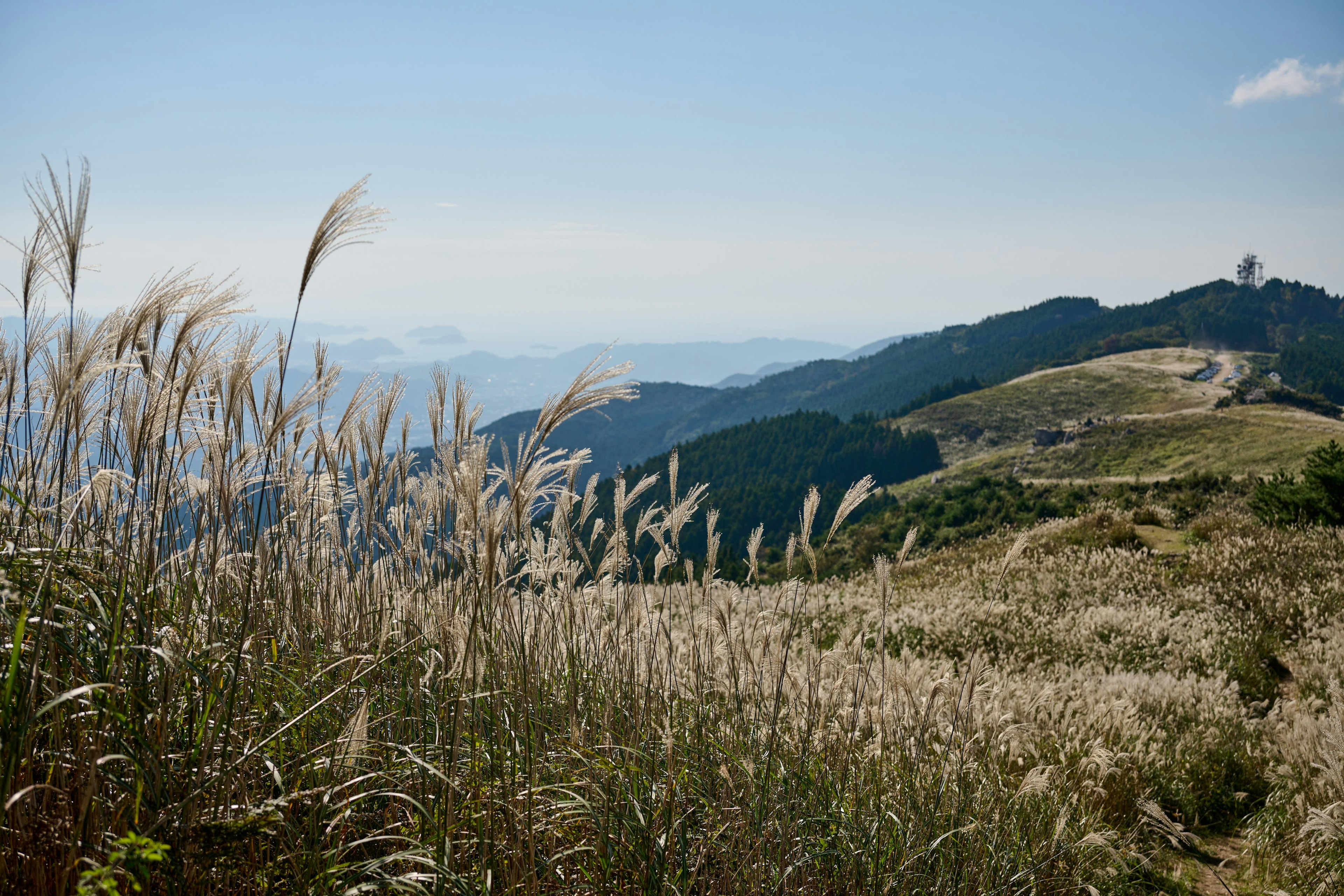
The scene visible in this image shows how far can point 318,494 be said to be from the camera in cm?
337

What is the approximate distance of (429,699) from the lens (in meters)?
2.76

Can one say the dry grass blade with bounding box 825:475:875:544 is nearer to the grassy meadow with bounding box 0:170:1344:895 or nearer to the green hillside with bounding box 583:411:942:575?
the grassy meadow with bounding box 0:170:1344:895

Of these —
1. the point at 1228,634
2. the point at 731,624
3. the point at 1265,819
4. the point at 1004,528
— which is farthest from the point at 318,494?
the point at 1004,528

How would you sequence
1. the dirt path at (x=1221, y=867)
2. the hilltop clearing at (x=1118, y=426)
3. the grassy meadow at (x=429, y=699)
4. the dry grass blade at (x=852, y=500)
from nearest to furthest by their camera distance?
the grassy meadow at (x=429, y=699), the dry grass blade at (x=852, y=500), the dirt path at (x=1221, y=867), the hilltop clearing at (x=1118, y=426)

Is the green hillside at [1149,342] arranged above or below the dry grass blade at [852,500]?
above

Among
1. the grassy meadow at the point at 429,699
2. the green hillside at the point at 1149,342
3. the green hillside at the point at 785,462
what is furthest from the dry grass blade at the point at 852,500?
the green hillside at the point at 1149,342

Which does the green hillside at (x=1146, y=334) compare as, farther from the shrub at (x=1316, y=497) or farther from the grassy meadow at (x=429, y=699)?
the grassy meadow at (x=429, y=699)

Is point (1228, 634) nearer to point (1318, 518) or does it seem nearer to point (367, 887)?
point (1318, 518)

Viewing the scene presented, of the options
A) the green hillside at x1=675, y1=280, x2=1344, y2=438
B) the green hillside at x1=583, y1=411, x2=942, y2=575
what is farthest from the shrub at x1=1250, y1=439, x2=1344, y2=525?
the green hillside at x1=675, y1=280, x2=1344, y2=438

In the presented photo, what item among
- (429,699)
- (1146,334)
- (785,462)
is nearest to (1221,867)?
(429,699)

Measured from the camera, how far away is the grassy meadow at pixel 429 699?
1.78 meters

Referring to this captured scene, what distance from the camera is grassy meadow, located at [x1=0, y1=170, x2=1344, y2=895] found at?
69.9 inches

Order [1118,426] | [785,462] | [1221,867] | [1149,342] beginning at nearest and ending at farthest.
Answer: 1. [1221,867]
2. [1118,426]
3. [785,462]
4. [1149,342]

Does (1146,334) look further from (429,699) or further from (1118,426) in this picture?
(429,699)
